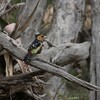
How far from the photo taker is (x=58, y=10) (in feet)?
12.5

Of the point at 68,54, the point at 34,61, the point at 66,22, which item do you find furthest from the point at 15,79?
the point at 66,22

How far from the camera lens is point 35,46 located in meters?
2.46

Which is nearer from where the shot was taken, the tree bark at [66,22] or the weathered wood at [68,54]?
the weathered wood at [68,54]

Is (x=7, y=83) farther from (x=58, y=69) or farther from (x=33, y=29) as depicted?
(x=33, y=29)

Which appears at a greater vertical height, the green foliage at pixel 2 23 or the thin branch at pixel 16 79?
the green foliage at pixel 2 23

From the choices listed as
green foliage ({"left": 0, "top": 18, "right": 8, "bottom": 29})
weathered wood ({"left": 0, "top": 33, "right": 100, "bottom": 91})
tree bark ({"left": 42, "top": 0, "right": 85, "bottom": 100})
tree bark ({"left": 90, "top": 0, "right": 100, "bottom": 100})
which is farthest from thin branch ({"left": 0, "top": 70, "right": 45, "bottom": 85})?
tree bark ({"left": 90, "top": 0, "right": 100, "bottom": 100})

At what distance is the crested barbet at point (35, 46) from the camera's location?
2.46 m

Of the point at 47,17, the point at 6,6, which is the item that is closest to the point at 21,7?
the point at 6,6

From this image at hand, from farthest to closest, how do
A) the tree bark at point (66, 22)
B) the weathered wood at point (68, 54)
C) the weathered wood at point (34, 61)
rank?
the tree bark at point (66, 22) → the weathered wood at point (68, 54) → the weathered wood at point (34, 61)

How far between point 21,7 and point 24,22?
27 centimetres

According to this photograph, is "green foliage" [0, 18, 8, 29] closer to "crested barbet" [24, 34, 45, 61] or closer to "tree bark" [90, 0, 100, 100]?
"crested barbet" [24, 34, 45, 61]

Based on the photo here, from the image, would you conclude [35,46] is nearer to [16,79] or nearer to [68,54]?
[16,79]

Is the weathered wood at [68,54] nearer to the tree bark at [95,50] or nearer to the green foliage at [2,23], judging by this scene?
the green foliage at [2,23]

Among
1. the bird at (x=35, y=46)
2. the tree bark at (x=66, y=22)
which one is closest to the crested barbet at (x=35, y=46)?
the bird at (x=35, y=46)
